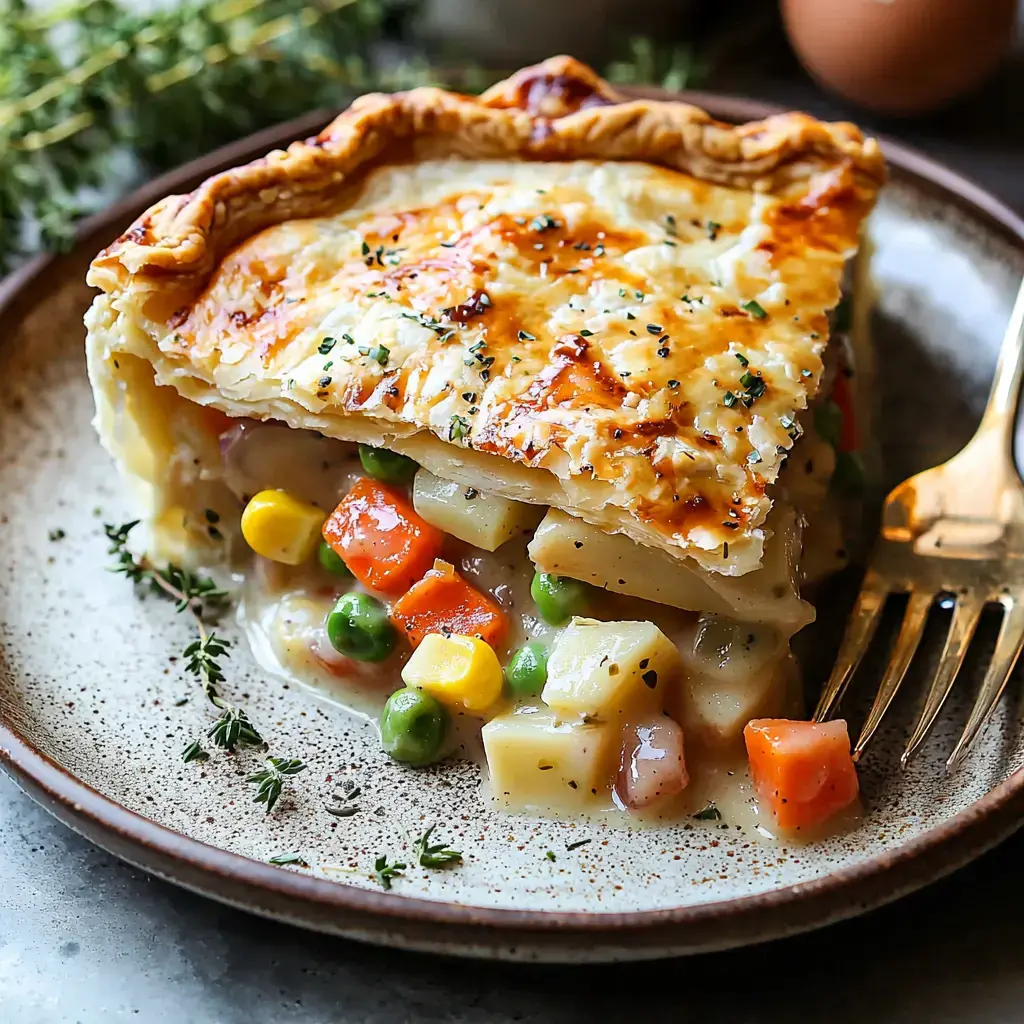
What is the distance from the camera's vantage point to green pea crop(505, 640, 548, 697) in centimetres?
281

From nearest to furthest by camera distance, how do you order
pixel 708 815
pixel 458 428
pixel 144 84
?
pixel 708 815
pixel 458 428
pixel 144 84

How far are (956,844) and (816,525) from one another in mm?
1098

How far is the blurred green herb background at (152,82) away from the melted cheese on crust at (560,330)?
3.47ft

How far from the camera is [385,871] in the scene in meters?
2.43

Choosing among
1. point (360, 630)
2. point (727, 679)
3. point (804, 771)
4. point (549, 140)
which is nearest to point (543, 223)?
point (549, 140)

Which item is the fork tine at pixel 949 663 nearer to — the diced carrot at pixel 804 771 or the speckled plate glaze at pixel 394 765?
the speckled plate glaze at pixel 394 765

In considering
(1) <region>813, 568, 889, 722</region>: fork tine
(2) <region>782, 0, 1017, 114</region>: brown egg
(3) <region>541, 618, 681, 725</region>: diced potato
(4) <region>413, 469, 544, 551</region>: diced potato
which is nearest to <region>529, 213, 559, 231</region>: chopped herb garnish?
(4) <region>413, 469, 544, 551</region>: diced potato

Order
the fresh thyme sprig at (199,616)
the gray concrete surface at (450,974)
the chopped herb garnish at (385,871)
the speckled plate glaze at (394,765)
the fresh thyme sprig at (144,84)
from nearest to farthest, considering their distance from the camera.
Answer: the speckled plate glaze at (394,765) < the gray concrete surface at (450,974) < the chopped herb garnish at (385,871) < the fresh thyme sprig at (199,616) < the fresh thyme sprig at (144,84)

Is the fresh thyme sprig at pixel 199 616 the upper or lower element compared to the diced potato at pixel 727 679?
upper

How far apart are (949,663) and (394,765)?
1.22m

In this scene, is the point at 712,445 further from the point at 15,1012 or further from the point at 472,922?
the point at 15,1012

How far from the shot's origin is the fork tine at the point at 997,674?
266 cm

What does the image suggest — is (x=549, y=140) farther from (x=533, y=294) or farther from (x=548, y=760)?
(x=548, y=760)

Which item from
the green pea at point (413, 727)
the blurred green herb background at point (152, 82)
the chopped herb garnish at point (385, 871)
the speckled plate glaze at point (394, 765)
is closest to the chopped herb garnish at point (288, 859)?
the speckled plate glaze at point (394, 765)
